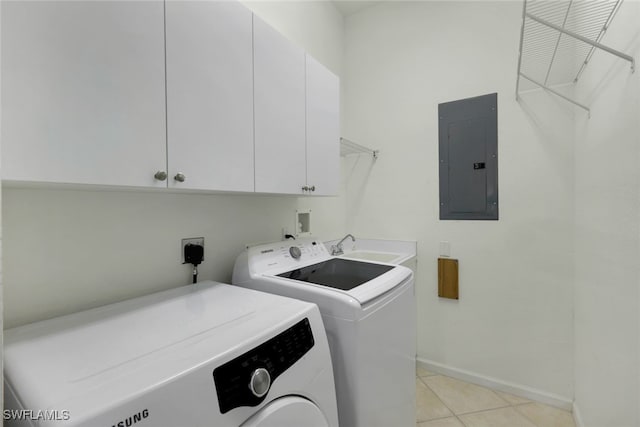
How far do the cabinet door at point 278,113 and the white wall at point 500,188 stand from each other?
3.88 feet

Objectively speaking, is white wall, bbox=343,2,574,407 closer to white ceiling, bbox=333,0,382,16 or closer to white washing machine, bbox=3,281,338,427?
white ceiling, bbox=333,0,382,16

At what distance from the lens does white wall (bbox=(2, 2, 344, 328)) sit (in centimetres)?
91

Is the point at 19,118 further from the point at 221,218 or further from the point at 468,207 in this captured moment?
the point at 468,207

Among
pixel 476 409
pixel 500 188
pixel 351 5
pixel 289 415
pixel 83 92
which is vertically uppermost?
pixel 351 5

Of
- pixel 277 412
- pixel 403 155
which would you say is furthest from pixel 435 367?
pixel 277 412

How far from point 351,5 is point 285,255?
2331 millimetres

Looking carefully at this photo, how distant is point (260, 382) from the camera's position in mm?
701

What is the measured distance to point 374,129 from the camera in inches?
99.7

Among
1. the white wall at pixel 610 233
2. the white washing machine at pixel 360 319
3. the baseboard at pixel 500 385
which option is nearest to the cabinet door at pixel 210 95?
the white washing machine at pixel 360 319

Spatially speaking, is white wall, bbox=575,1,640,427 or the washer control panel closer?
the washer control panel

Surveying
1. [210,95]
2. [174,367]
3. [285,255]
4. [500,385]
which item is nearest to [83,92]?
[210,95]

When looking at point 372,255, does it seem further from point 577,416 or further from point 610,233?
point 577,416

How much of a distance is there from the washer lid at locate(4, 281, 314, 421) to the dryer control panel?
13.0 inches

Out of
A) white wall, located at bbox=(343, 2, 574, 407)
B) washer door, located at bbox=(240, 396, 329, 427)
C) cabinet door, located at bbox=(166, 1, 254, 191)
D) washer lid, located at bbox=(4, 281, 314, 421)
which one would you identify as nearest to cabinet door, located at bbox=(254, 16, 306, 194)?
cabinet door, located at bbox=(166, 1, 254, 191)
